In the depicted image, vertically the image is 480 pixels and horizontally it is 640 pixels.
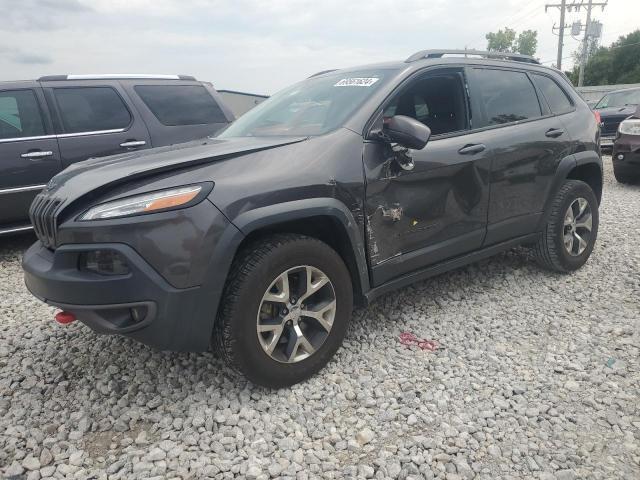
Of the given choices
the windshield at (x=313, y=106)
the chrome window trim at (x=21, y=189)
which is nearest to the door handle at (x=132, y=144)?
the chrome window trim at (x=21, y=189)

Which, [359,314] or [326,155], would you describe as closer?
[326,155]

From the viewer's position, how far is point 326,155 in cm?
266

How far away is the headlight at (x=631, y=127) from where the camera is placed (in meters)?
7.56

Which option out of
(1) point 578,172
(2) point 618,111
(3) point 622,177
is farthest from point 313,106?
(2) point 618,111

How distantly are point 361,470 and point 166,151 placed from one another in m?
1.92

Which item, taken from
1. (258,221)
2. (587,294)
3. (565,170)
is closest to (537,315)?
(587,294)

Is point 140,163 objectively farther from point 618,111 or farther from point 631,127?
point 618,111

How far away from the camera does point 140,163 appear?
98.8 inches

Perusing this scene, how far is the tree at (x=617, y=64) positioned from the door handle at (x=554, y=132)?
157ft

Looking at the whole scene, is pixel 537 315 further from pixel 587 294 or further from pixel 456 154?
pixel 456 154

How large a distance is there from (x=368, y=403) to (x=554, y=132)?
8.65 feet

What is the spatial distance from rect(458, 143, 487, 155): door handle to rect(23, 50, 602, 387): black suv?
0.5 inches

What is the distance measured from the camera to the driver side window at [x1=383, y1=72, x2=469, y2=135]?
3203 mm

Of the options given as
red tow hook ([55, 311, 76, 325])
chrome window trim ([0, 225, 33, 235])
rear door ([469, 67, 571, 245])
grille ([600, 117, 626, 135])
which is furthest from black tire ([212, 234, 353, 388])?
grille ([600, 117, 626, 135])
